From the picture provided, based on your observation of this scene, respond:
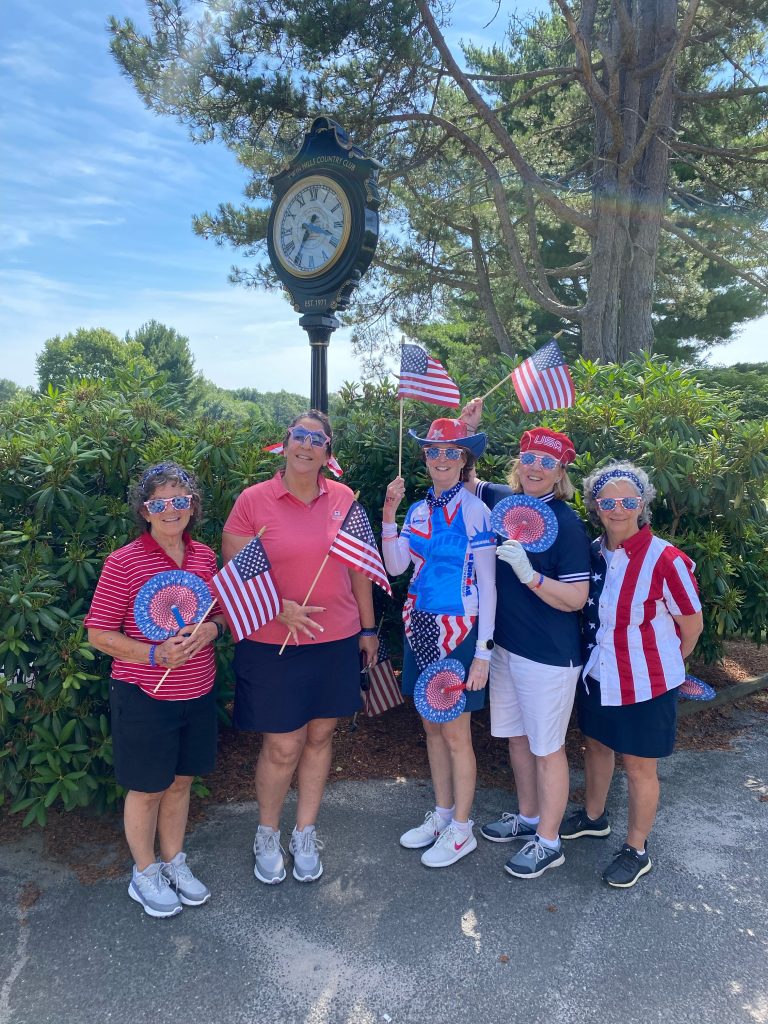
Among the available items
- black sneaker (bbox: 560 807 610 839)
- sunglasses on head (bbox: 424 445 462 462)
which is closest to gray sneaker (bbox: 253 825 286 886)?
black sneaker (bbox: 560 807 610 839)

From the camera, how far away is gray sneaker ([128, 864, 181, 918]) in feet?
9.05

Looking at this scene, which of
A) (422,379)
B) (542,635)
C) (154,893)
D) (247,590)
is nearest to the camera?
(247,590)

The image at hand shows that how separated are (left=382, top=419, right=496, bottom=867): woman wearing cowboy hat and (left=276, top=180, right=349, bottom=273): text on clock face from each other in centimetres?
194

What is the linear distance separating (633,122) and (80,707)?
948 centimetres

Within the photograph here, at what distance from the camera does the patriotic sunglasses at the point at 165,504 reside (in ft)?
8.52

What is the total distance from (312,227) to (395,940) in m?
3.89

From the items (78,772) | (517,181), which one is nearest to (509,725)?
(78,772)

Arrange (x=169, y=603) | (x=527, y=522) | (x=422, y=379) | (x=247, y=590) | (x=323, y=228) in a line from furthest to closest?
(x=323, y=228) < (x=422, y=379) < (x=527, y=522) < (x=247, y=590) < (x=169, y=603)

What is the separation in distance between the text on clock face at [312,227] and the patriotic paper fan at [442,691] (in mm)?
2675

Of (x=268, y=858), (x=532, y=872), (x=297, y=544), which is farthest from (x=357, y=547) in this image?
(x=532, y=872)

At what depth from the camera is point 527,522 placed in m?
2.88

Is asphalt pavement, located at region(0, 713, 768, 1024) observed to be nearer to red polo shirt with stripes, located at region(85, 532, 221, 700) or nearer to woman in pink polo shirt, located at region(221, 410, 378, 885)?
woman in pink polo shirt, located at region(221, 410, 378, 885)

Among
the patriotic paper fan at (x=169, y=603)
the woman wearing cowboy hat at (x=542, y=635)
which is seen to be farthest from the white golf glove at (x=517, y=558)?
the patriotic paper fan at (x=169, y=603)

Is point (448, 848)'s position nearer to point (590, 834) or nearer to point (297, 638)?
point (590, 834)
